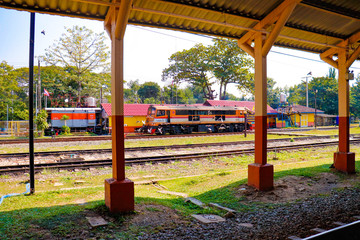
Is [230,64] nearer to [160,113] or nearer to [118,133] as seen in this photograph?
[160,113]

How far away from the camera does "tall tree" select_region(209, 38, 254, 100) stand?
38562 millimetres

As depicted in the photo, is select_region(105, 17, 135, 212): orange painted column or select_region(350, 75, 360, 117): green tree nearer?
select_region(105, 17, 135, 212): orange painted column

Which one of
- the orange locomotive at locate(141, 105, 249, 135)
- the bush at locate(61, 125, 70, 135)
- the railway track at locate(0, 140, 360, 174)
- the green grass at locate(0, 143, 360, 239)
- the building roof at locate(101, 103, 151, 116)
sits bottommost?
the green grass at locate(0, 143, 360, 239)

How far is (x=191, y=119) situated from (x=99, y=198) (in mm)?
21186

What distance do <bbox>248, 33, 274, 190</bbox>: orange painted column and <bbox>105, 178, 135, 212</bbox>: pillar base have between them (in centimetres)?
348

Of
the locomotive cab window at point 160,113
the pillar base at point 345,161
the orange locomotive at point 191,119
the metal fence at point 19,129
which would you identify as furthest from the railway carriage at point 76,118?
the pillar base at point 345,161

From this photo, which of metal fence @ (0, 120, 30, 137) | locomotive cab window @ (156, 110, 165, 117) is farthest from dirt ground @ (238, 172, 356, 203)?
metal fence @ (0, 120, 30, 137)

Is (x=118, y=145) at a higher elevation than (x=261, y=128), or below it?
below

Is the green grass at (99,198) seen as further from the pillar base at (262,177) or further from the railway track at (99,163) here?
the pillar base at (262,177)

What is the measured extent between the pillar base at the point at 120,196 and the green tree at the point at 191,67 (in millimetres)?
35546

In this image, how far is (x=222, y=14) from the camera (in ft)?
21.8

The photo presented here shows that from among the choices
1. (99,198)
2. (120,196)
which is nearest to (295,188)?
(120,196)

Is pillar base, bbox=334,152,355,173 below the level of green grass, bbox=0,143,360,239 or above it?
above

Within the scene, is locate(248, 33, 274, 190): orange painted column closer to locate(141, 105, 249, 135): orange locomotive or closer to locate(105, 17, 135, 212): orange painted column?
locate(105, 17, 135, 212): orange painted column
